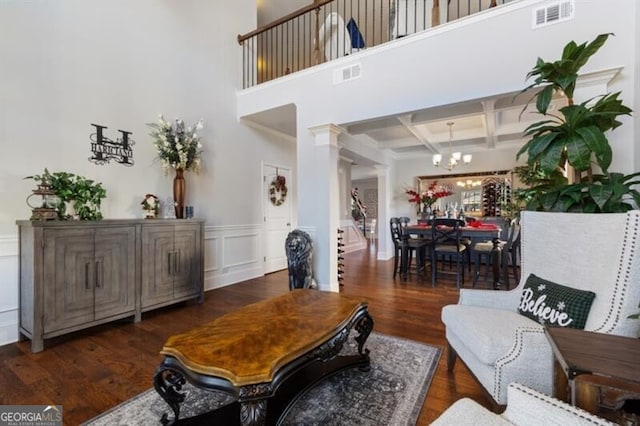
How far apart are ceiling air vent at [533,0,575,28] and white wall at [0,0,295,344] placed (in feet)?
13.6

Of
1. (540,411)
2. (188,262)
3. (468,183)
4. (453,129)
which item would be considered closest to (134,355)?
(188,262)

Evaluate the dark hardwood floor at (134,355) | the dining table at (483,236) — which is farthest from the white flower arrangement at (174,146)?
the dining table at (483,236)

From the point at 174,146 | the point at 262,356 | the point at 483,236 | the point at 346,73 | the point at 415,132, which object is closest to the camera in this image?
the point at 262,356

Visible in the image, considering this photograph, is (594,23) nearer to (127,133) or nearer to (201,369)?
(201,369)

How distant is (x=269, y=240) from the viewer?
5.66 meters

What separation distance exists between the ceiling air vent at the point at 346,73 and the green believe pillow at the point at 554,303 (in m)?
3.08

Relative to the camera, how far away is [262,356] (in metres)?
1.29

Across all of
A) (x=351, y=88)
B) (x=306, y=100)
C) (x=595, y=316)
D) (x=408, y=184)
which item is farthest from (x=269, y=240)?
(x=595, y=316)

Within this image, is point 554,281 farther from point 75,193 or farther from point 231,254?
point 231,254

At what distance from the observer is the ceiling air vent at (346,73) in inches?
147

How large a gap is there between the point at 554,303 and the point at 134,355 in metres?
3.09

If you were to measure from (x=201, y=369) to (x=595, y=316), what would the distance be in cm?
198

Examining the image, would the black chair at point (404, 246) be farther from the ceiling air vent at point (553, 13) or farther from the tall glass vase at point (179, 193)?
the tall glass vase at point (179, 193)

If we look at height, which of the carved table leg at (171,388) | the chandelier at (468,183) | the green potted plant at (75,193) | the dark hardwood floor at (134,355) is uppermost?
the chandelier at (468,183)
